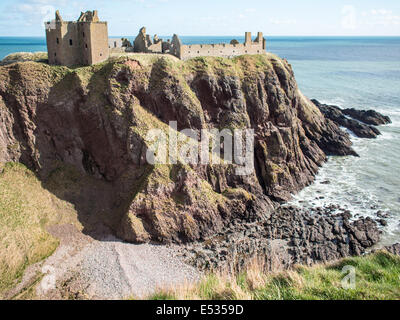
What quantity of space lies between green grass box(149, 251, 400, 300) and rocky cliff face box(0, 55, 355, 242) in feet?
81.7

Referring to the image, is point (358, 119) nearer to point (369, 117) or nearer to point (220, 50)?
point (369, 117)

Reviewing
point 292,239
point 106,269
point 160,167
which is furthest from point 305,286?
point 160,167

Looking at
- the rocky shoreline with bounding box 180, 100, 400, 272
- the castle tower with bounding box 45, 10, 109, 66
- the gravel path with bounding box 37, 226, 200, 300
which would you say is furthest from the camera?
the castle tower with bounding box 45, 10, 109, 66

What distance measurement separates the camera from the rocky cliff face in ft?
130

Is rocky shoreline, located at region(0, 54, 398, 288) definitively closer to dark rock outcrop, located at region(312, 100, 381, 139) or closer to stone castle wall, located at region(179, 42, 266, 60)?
stone castle wall, located at region(179, 42, 266, 60)

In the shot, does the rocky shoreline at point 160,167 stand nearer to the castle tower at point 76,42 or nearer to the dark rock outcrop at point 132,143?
the dark rock outcrop at point 132,143

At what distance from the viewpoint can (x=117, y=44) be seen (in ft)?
175

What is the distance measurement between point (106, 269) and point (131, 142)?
15.5 metres

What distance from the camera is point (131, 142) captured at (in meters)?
41.7

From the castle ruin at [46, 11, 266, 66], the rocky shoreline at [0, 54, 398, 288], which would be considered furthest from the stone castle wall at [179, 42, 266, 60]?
the rocky shoreline at [0, 54, 398, 288]

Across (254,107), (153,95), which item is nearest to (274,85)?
(254,107)

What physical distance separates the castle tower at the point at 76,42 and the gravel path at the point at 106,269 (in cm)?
2308

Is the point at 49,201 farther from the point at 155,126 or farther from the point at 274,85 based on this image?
the point at 274,85

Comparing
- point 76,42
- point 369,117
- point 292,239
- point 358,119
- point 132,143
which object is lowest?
point 292,239
